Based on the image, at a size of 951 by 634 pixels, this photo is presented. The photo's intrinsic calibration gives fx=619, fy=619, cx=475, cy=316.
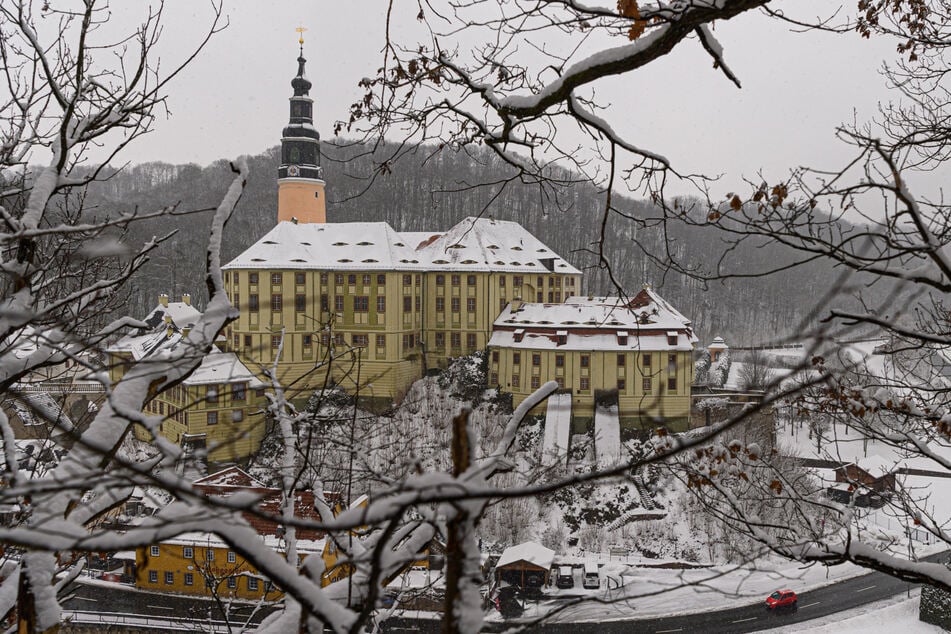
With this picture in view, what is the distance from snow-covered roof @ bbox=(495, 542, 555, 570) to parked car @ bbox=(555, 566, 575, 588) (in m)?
0.64

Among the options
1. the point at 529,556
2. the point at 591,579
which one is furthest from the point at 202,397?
the point at 591,579

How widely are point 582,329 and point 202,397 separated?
30.3m

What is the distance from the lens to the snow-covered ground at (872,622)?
1675cm

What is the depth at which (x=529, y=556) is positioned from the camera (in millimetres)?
19156

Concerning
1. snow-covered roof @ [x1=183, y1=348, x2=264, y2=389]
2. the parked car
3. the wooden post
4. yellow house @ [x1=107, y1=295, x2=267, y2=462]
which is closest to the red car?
the parked car

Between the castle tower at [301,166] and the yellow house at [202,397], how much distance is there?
479 inches

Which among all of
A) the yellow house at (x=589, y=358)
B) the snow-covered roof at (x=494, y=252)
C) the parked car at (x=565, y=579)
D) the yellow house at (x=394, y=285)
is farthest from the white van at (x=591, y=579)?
the snow-covered roof at (x=494, y=252)

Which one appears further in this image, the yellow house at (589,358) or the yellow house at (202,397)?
the yellow house at (589,358)

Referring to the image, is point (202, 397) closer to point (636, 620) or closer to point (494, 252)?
point (636, 620)

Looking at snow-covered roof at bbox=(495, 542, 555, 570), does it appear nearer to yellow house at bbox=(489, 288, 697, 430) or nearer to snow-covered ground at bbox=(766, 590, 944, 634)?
snow-covered ground at bbox=(766, 590, 944, 634)

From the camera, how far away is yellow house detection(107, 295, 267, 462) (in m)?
2.10

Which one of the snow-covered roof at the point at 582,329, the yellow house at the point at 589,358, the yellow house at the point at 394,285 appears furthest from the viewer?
the yellow house at the point at 394,285

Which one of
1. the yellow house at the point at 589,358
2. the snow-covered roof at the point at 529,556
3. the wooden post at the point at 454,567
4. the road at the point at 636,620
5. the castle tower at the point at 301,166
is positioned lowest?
the road at the point at 636,620

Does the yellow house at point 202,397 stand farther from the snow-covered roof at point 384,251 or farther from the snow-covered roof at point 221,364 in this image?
the snow-covered roof at point 384,251
